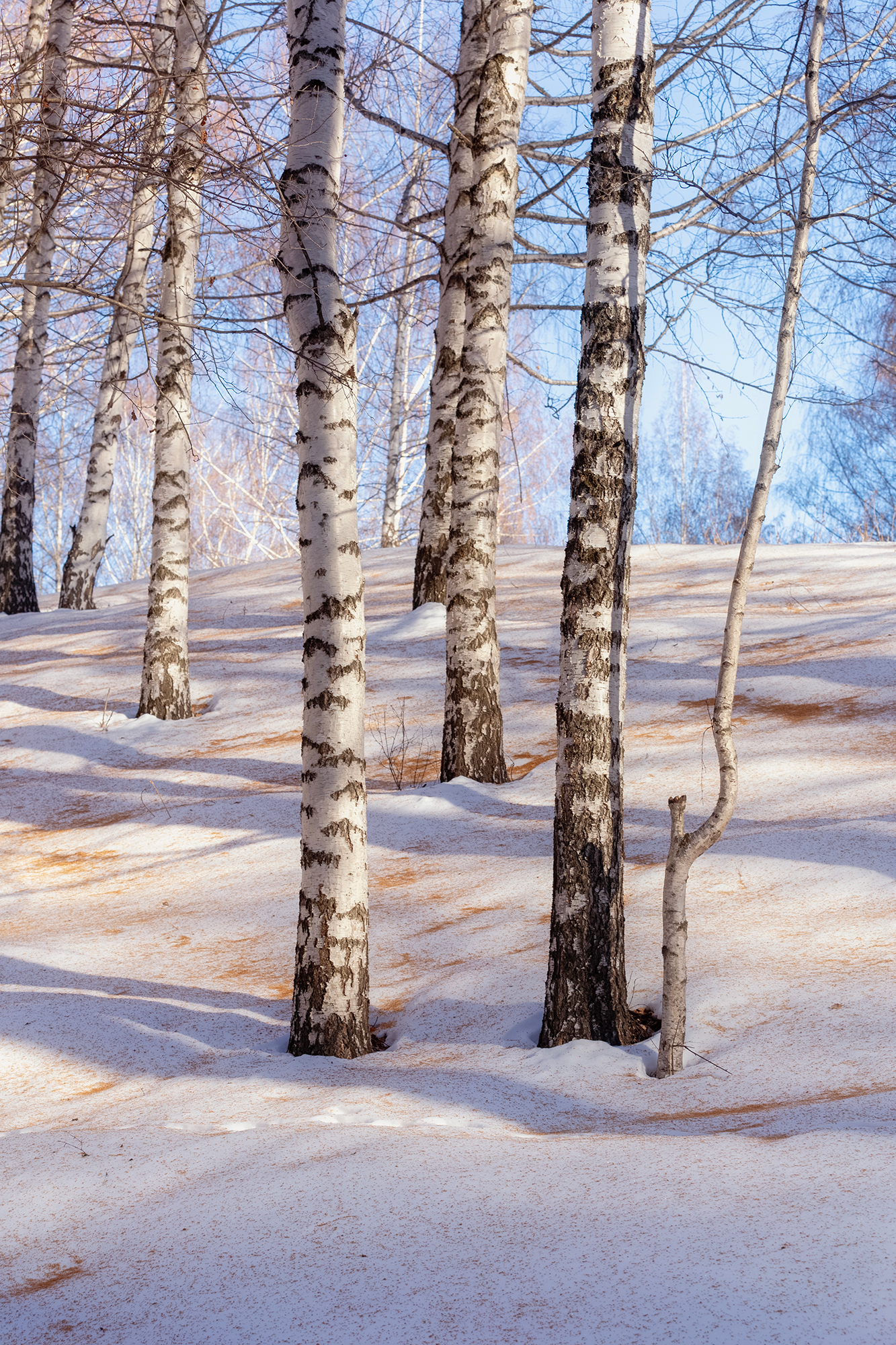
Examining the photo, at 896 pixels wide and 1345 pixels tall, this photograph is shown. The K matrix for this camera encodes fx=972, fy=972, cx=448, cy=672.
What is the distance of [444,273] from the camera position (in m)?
8.48

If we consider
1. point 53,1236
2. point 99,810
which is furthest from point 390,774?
point 53,1236

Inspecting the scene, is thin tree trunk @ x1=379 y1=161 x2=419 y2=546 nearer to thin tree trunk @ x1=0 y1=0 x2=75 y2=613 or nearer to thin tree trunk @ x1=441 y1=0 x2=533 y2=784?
thin tree trunk @ x1=0 y1=0 x2=75 y2=613

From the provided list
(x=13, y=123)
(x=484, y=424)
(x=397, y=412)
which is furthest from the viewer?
(x=397, y=412)

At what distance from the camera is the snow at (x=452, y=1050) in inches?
76.3

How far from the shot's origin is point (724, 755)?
3.37 m

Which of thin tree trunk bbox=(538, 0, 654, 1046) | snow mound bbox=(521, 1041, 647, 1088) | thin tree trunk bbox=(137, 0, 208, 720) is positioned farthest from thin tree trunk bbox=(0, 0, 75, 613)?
snow mound bbox=(521, 1041, 647, 1088)

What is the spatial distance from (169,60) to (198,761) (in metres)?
5.87

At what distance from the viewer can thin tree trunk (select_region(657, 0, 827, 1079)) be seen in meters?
3.34

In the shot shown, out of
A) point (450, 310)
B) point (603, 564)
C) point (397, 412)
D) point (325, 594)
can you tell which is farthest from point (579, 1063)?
point (397, 412)

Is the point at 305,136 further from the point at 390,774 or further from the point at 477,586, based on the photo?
the point at 390,774

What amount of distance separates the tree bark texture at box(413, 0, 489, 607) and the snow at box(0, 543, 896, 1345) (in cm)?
133

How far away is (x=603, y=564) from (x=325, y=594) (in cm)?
111

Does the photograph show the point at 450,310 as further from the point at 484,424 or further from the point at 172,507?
the point at 172,507

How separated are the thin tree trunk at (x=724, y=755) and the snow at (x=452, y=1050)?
218 millimetres
